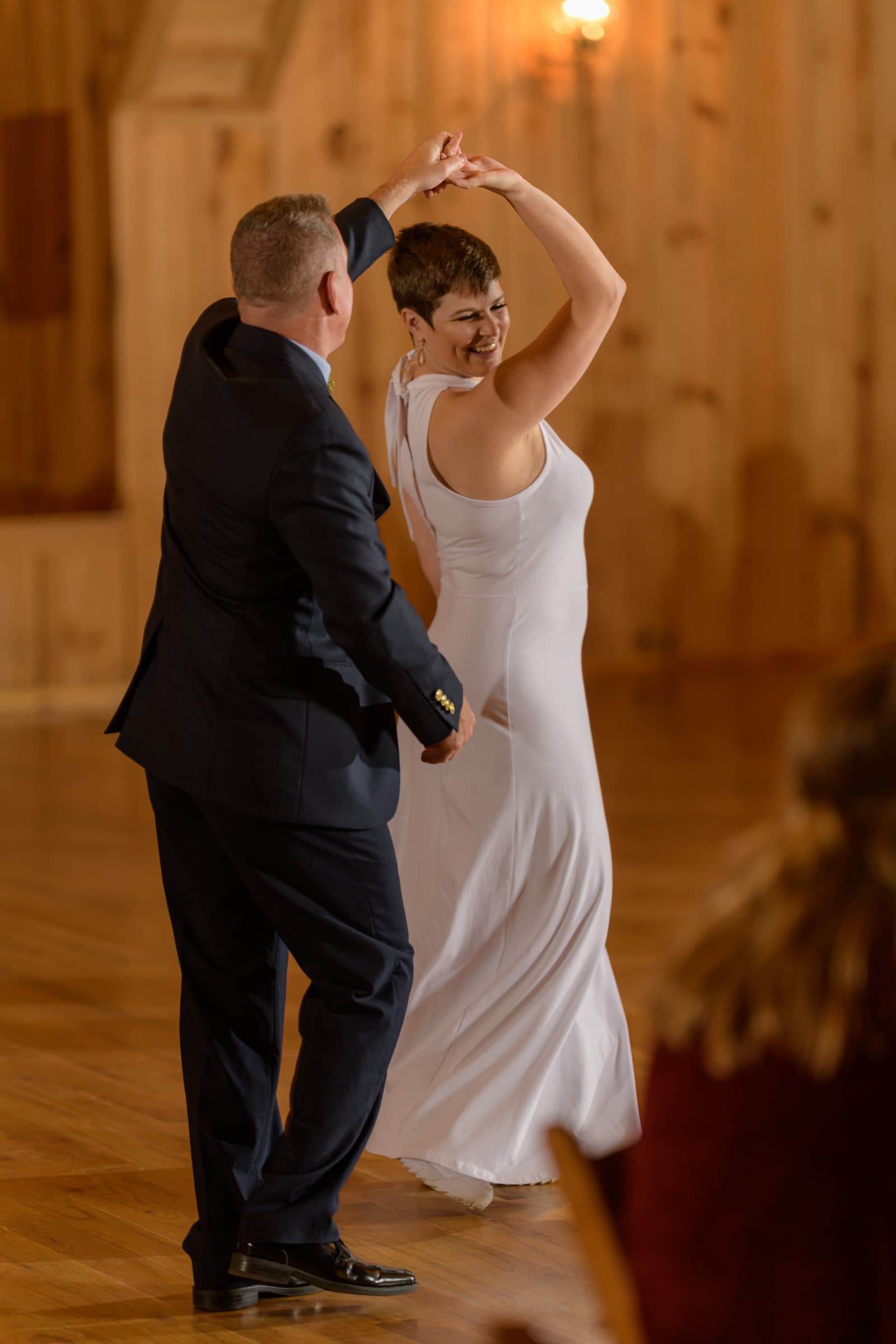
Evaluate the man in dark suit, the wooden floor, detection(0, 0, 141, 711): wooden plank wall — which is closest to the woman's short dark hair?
the man in dark suit

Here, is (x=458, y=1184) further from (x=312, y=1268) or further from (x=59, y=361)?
(x=59, y=361)

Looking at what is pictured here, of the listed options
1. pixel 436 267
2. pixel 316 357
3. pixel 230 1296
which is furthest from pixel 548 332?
pixel 230 1296

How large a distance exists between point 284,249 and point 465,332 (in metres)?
0.67

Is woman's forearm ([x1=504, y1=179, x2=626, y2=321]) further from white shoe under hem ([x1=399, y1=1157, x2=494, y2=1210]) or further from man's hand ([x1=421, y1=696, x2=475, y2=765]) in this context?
white shoe under hem ([x1=399, y1=1157, x2=494, y2=1210])

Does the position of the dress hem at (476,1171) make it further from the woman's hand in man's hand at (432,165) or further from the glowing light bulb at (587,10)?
the glowing light bulb at (587,10)

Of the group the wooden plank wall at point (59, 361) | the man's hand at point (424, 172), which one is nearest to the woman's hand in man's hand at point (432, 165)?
the man's hand at point (424, 172)

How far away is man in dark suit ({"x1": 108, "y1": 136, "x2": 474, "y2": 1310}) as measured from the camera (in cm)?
217

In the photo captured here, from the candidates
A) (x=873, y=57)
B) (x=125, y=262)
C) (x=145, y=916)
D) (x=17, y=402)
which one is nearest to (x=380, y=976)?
(x=145, y=916)

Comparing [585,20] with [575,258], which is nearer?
[575,258]

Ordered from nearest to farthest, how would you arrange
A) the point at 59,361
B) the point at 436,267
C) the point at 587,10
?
the point at 436,267 < the point at 587,10 < the point at 59,361

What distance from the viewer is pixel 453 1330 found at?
7.53 feet

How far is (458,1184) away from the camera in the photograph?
8.93ft

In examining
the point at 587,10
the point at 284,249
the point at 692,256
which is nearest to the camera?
the point at 284,249

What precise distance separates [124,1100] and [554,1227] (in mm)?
900
